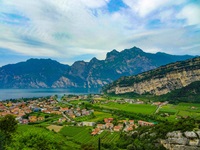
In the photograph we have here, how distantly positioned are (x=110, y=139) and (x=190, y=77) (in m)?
140

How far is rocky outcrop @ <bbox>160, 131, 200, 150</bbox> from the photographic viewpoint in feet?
132

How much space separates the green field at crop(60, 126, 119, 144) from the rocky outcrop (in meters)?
14.6

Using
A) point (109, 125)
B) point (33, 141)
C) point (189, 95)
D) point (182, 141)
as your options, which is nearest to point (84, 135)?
point (109, 125)

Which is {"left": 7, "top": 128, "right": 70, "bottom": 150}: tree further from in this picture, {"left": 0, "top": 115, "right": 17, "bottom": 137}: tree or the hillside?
the hillside

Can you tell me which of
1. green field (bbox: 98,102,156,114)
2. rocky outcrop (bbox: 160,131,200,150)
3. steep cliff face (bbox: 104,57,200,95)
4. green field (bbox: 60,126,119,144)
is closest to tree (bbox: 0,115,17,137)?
green field (bbox: 60,126,119,144)

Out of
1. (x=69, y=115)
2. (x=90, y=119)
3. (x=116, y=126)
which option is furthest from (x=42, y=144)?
(x=69, y=115)

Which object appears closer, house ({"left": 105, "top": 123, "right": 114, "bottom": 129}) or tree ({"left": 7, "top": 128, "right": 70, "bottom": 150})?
tree ({"left": 7, "top": 128, "right": 70, "bottom": 150})

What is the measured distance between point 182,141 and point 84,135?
27374mm

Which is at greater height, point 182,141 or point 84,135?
point 182,141

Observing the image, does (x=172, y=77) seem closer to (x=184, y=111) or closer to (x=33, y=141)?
(x=184, y=111)

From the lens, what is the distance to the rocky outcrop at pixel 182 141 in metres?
40.3

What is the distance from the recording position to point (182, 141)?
41500 mm

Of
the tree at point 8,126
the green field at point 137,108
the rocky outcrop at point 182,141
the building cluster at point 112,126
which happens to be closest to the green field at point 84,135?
the building cluster at point 112,126

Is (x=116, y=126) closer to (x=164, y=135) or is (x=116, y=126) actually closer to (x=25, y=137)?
(x=164, y=135)
